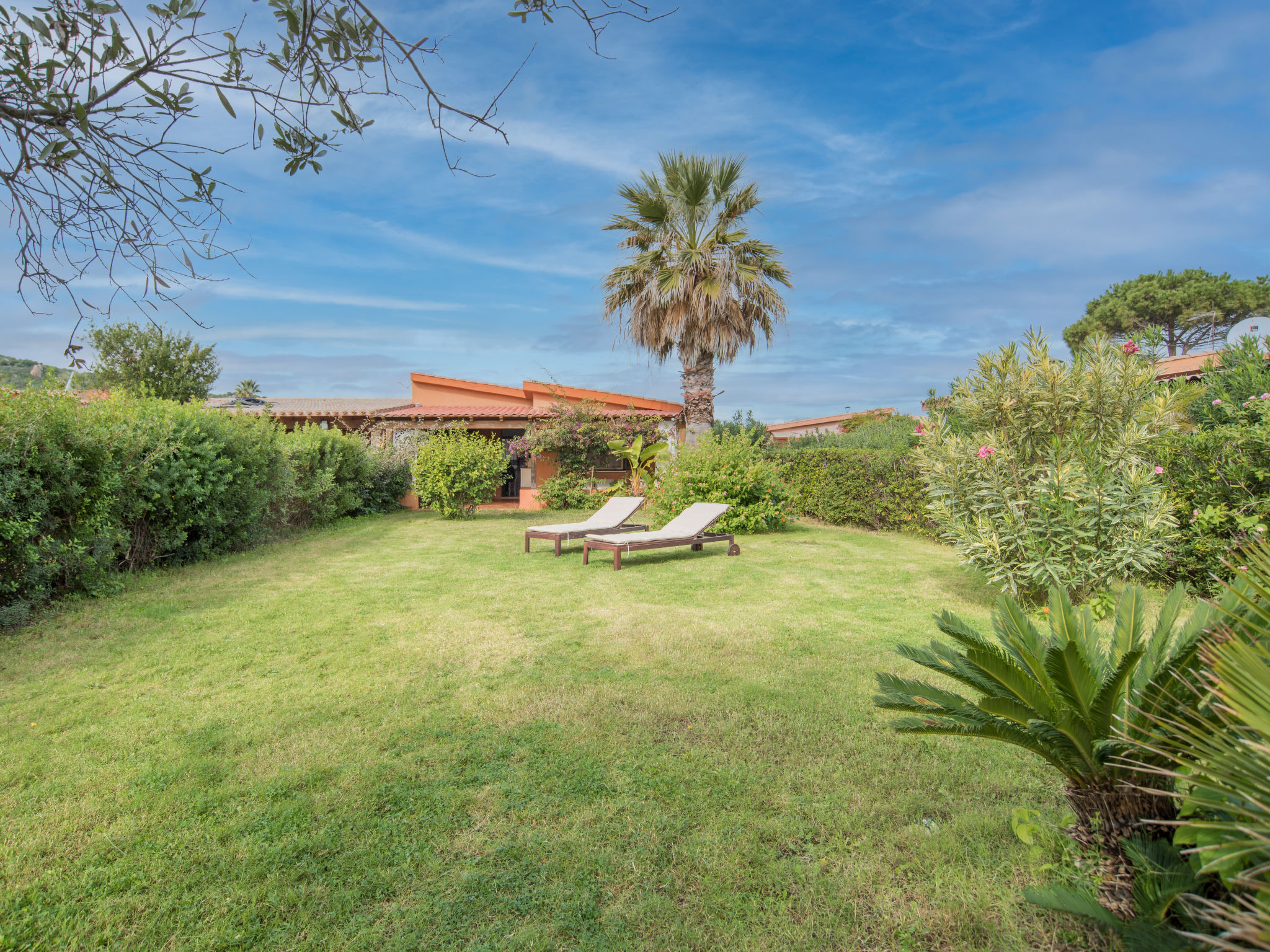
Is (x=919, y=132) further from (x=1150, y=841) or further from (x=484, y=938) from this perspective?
(x=484, y=938)

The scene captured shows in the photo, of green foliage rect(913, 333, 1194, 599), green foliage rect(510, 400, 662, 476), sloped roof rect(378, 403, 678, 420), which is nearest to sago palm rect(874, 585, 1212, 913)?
green foliage rect(913, 333, 1194, 599)

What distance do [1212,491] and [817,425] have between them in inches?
1445

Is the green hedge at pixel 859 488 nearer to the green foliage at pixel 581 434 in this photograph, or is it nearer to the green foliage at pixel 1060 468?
the green foliage at pixel 581 434

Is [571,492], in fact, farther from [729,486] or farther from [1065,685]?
[1065,685]

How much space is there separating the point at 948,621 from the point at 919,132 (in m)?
9.94

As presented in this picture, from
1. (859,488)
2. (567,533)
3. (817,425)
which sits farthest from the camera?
(817,425)

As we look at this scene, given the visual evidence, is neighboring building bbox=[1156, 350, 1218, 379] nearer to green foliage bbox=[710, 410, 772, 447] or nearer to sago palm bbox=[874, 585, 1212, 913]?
green foliage bbox=[710, 410, 772, 447]

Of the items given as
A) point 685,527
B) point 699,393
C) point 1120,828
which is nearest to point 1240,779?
point 1120,828

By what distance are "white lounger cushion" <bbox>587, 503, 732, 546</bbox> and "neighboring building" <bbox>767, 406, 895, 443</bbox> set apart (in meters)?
24.5

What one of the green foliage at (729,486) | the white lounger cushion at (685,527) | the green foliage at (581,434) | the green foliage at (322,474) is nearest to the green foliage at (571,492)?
the green foliage at (581,434)

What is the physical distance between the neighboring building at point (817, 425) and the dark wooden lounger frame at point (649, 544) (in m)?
25.0

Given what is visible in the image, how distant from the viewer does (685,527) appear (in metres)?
10.7

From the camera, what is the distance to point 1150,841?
77.4 inches

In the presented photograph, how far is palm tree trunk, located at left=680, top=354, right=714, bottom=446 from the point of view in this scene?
677 inches
